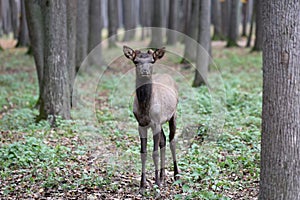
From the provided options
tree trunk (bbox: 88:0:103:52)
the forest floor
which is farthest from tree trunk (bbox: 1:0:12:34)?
the forest floor

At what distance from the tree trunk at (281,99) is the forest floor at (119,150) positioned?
4.19 ft

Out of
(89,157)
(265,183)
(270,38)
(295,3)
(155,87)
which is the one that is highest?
(295,3)

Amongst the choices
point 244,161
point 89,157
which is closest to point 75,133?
point 89,157

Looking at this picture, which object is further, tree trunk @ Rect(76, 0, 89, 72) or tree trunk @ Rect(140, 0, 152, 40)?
tree trunk @ Rect(140, 0, 152, 40)

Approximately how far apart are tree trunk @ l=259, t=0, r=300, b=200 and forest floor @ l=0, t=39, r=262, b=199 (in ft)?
4.19

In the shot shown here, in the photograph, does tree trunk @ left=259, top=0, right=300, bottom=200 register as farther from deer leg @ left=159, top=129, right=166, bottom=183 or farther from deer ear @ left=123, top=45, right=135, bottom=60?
deer leg @ left=159, top=129, right=166, bottom=183

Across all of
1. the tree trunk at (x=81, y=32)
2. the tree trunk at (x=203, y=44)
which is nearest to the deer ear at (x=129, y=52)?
the tree trunk at (x=203, y=44)

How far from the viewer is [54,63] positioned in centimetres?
1070


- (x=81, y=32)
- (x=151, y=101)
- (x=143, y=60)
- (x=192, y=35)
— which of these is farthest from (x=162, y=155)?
(x=192, y=35)

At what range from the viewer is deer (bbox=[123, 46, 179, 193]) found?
20.4 feet

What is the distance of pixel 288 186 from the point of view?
5.10 meters

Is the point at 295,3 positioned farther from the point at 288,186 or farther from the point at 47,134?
the point at 47,134

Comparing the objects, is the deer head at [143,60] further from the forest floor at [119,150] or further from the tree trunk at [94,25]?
the tree trunk at [94,25]

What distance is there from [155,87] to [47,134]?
4.08 metres
